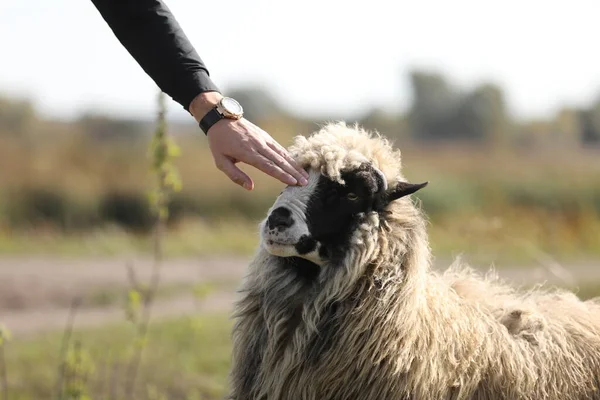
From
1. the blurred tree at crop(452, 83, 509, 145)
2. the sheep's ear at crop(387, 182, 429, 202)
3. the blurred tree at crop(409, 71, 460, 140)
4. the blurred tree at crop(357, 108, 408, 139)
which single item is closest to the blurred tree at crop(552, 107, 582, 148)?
the blurred tree at crop(452, 83, 509, 145)

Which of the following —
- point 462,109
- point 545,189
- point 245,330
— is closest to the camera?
point 245,330

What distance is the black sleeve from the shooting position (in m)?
3.95

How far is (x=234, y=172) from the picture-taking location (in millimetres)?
3996

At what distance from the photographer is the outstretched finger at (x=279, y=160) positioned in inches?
158

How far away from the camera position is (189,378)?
880 cm

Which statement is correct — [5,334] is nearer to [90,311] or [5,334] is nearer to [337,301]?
[337,301]

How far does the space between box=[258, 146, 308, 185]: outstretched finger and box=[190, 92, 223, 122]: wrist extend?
305 millimetres

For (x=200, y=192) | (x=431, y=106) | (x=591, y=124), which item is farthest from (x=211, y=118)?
(x=431, y=106)

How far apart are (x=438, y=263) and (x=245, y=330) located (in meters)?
12.4

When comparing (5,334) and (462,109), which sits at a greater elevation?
(462,109)


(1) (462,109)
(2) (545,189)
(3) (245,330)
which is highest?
(1) (462,109)

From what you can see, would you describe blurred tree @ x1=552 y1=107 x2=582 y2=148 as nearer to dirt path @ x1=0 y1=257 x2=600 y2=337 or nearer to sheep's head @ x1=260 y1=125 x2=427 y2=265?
dirt path @ x1=0 y1=257 x2=600 y2=337

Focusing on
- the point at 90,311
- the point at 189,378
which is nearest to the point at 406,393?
the point at 189,378

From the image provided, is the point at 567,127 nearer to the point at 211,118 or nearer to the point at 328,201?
the point at 328,201
